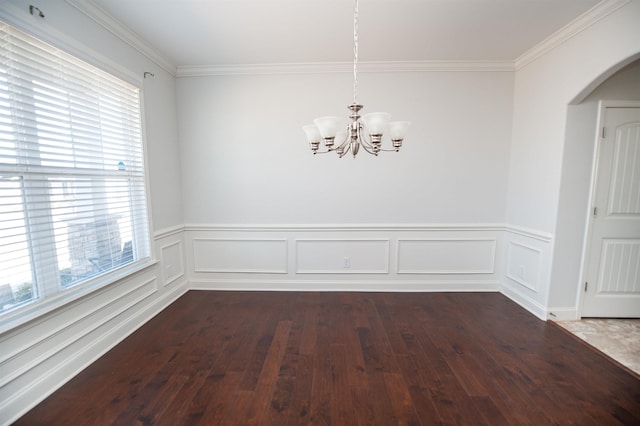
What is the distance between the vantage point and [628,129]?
101 inches

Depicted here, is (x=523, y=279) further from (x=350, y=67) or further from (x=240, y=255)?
(x=240, y=255)

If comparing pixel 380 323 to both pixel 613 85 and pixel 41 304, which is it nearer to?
pixel 41 304

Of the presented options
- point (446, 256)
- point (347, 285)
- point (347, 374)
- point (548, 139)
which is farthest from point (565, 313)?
point (347, 374)

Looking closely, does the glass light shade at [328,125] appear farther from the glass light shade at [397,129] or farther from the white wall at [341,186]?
the white wall at [341,186]

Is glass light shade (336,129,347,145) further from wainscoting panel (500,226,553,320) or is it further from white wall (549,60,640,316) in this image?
wainscoting panel (500,226,553,320)

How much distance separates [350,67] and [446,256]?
8.69 ft

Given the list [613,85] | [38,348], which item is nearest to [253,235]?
[38,348]

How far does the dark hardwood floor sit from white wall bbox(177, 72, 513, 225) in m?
1.24

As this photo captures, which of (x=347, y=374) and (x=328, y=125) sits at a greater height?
(x=328, y=125)

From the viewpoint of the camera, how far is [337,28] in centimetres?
243

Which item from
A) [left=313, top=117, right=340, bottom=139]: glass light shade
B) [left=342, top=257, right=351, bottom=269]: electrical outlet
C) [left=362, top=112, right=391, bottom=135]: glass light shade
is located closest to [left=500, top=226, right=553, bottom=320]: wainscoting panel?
[left=342, top=257, right=351, bottom=269]: electrical outlet

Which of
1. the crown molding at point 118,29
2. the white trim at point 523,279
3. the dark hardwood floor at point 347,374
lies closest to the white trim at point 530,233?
the white trim at point 523,279

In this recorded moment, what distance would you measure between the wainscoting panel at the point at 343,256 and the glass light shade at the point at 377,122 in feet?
6.83

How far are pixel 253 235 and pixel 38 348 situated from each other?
6.86 ft
